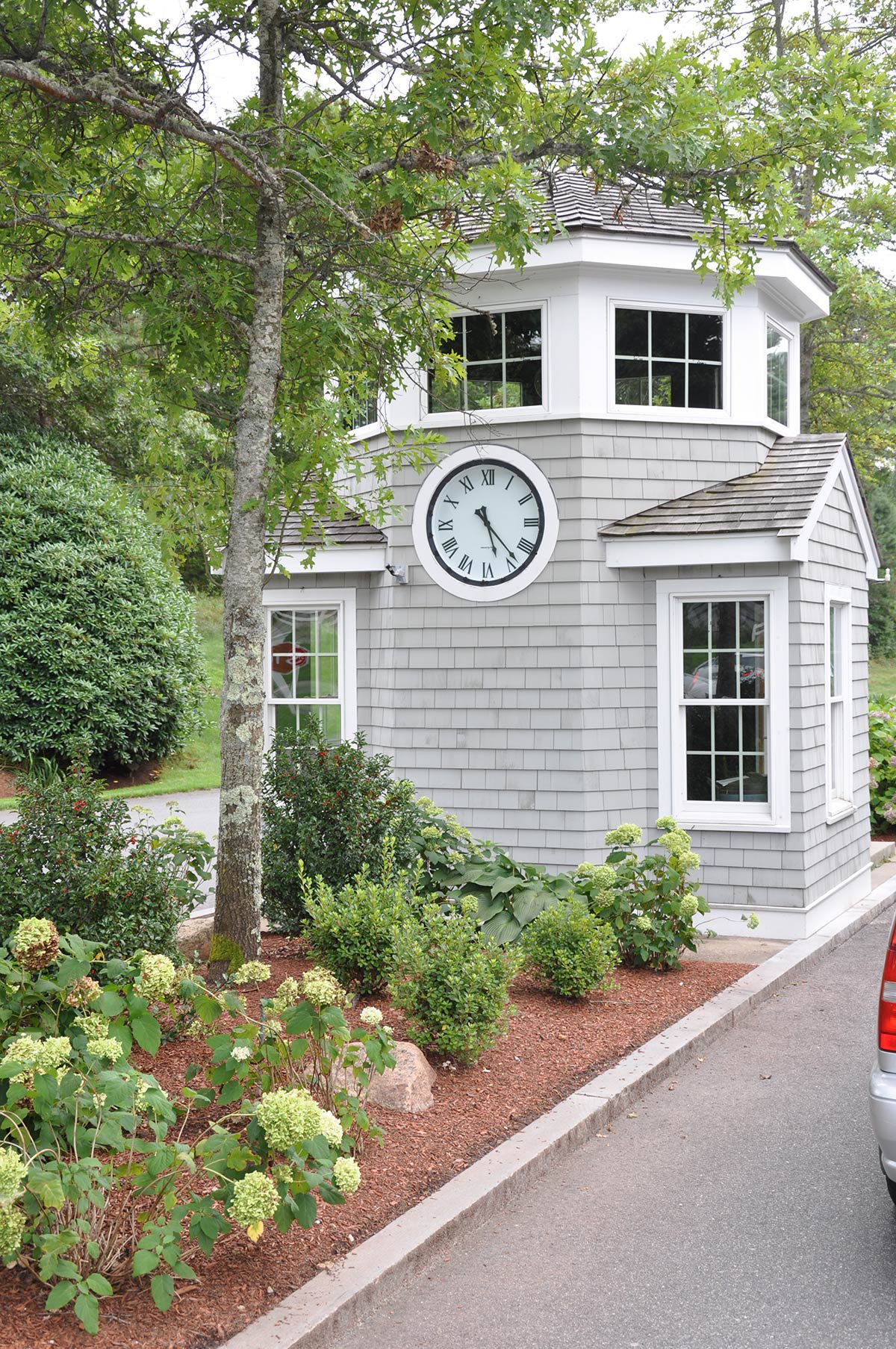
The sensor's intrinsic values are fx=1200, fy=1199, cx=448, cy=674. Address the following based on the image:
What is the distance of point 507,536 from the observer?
9.62 metres

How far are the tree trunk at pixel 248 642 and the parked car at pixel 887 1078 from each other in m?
3.19

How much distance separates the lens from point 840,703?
10523mm

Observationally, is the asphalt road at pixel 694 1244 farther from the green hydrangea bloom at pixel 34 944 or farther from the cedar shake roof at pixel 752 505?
the cedar shake roof at pixel 752 505

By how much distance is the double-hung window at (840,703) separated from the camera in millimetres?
10211

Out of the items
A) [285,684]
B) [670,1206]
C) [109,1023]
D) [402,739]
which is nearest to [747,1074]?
[670,1206]

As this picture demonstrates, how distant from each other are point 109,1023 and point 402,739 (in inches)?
244

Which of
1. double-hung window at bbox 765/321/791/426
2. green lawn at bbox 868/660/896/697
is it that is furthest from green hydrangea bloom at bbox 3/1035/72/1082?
green lawn at bbox 868/660/896/697

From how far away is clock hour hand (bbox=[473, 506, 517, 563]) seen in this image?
9.61m

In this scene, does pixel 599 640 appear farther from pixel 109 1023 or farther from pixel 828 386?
pixel 828 386

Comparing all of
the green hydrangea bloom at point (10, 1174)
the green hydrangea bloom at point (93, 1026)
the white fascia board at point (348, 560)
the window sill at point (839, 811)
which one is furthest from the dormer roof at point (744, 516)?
the green hydrangea bloom at point (10, 1174)

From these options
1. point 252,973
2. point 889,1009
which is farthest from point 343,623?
point 889,1009

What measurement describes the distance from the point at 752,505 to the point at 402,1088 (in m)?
5.73

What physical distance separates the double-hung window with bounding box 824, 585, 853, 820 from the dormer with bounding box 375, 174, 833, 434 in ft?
5.92

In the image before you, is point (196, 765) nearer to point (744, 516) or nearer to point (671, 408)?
point (671, 408)
